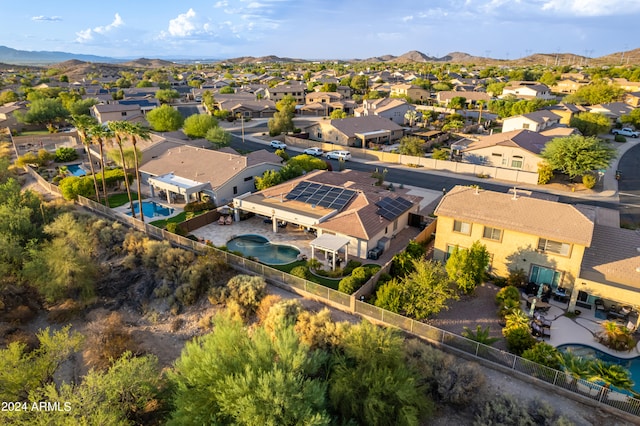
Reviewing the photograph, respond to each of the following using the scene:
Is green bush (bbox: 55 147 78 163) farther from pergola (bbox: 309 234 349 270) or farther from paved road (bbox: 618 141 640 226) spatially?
paved road (bbox: 618 141 640 226)

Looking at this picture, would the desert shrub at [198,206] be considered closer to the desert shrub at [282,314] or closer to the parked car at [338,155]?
the desert shrub at [282,314]

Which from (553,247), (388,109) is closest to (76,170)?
(388,109)

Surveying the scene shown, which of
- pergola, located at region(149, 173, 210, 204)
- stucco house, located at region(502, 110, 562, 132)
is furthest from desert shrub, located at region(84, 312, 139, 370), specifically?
stucco house, located at region(502, 110, 562, 132)

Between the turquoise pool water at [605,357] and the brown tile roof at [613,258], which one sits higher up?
Answer: the brown tile roof at [613,258]

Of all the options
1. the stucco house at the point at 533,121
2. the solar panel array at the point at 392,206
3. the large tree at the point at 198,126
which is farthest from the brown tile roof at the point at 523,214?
the large tree at the point at 198,126

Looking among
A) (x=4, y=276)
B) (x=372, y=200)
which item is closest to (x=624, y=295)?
(x=372, y=200)

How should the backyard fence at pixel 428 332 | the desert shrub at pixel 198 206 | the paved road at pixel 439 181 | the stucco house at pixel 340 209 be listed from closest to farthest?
the backyard fence at pixel 428 332 < the stucco house at pixel 340 209 < the desert shrub at pixel 198 206 < the paved road at pixel 439 181
